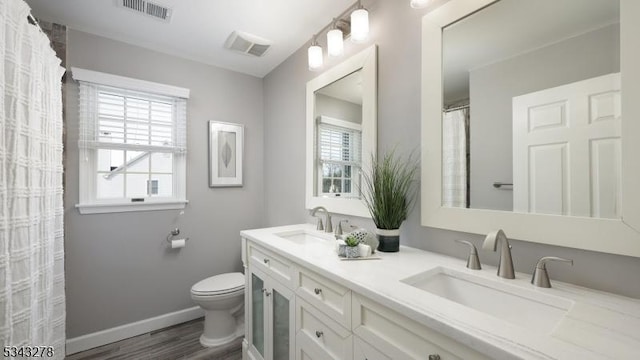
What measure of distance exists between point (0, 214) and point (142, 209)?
1180 millimetres

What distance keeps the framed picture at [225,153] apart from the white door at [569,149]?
225cm

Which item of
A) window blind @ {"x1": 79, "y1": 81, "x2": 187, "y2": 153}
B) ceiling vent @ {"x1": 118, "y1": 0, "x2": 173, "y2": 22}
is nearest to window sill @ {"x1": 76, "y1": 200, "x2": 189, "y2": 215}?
window blind @ {"x1": 79, "y1": 81, "x2": 187, "y2": 153}

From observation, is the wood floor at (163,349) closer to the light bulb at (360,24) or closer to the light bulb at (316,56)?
the light bulb at (316,56)

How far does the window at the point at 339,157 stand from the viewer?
64.5 inches

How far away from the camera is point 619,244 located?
77cm

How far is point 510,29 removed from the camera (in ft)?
3.36

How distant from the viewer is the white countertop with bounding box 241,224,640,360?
0.54 metres

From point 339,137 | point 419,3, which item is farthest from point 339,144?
point 419,3

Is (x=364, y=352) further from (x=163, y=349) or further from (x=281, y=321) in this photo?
(x=163, y=349)

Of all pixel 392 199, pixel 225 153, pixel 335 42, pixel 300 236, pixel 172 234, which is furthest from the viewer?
pixel 225 153

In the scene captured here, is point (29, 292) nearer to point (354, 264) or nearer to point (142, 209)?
point (142, 209)

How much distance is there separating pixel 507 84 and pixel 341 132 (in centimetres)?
95

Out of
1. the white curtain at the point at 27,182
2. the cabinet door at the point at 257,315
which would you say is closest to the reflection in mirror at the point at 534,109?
the cabinet door at the point at 257,315

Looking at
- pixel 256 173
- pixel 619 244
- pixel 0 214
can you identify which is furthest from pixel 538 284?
pixel 256 173
